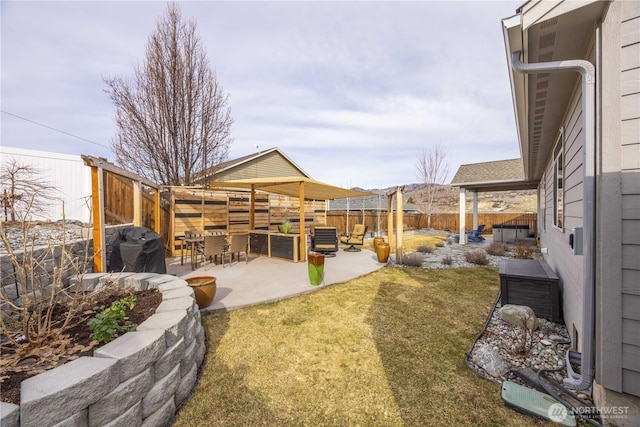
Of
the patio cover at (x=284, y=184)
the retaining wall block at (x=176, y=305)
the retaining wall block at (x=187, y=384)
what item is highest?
the patio cover at (x=284, y=184)

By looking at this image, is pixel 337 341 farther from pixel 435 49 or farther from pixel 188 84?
pixel 188 84

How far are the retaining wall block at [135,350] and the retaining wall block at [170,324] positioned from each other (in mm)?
76

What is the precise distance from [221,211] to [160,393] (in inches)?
313

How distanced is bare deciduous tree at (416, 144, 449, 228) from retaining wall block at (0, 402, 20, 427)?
22.0 meters

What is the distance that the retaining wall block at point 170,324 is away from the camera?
206 cm

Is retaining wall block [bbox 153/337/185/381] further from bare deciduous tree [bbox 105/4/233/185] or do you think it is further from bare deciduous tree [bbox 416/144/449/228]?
bare deciduous tree [bbox 416/144/449/228]

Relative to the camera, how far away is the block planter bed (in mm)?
3734

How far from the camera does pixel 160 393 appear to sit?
186cm

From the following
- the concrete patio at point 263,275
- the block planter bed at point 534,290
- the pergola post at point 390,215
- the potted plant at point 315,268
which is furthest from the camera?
the pergola post at point 390,215

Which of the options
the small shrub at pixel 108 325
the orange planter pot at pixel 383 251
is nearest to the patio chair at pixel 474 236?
A: the orange planter pot at pixel 383 251

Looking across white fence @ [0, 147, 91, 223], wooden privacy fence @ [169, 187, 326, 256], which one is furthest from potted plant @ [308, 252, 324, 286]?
white fence @ [0, 147, 91, 223]

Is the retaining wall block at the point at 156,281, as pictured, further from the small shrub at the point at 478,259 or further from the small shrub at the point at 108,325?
the small shrub at the point at 478,259

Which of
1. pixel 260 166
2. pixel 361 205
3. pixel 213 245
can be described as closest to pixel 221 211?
pixel 213 245

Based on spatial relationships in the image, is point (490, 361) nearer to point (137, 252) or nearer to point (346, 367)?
point (346, 367)
